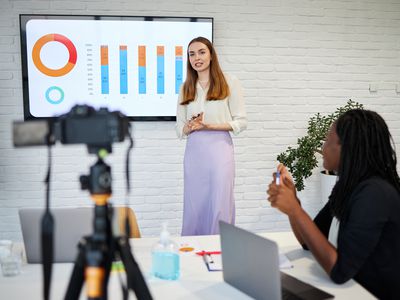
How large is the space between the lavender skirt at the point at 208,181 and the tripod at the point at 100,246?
6.54 feet

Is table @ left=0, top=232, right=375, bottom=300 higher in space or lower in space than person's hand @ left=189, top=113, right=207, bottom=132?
lower

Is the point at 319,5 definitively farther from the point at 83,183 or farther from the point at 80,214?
the point at 83,183

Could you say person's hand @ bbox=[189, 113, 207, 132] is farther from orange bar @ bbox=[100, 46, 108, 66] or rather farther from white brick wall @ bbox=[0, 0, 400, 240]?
orange bar @ bbox=[100, 46, 108, 66]

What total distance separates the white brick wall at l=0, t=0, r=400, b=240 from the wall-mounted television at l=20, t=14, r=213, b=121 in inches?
4.0

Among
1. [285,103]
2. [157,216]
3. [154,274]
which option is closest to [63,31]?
[157,216]

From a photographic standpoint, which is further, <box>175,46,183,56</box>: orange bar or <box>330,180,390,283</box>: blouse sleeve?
<box>175,46,183,56</box>: orange bar

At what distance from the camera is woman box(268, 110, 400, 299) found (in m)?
1.36

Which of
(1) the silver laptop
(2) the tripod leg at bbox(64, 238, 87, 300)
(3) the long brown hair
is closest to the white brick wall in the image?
(3) the long brown hair

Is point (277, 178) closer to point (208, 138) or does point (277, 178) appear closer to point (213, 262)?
point (213, 262)

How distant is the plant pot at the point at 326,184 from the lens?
3413 mm

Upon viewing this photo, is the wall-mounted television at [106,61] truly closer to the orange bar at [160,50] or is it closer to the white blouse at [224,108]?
the orange bar at [160,50]

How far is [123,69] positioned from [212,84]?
904 mm

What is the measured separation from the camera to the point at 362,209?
54.6 inches

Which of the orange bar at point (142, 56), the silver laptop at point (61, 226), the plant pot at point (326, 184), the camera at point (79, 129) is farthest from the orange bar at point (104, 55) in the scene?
the camera at point (79, 129)
